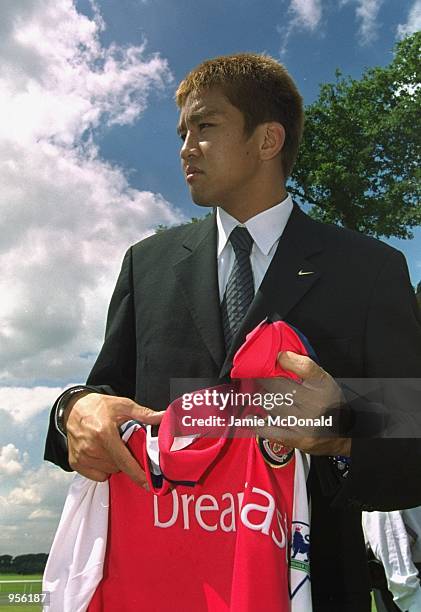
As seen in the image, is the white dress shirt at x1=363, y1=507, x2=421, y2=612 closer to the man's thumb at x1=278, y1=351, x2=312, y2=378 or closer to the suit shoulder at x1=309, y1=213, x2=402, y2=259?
the suit shoulder at x1=309, y1=213, x2=402, y2=259

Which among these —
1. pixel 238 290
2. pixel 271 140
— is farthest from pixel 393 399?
pixel 271 140

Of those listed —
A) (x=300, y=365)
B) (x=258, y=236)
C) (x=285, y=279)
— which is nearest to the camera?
(x=300, y=365)

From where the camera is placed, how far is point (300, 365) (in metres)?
2.25

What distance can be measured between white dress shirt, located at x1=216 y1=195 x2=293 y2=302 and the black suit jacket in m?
0.05

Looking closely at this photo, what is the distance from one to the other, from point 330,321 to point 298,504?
67cm

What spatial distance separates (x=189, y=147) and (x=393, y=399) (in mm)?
1405

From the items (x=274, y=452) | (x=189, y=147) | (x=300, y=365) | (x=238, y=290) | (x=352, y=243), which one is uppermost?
(x=189, y=147)

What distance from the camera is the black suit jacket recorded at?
7.89 feet

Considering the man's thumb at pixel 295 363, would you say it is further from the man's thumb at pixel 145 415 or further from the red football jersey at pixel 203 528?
the man's thumb at pixel 145 415

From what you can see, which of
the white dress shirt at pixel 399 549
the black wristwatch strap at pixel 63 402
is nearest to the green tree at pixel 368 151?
the white dress shirt at pixel 399 549

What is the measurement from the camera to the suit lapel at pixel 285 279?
106 inches

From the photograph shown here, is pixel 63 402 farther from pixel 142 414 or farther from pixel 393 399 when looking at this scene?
pixel 393 399

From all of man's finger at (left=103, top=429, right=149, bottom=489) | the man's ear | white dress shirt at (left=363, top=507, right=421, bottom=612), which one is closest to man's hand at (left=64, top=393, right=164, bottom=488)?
man's finger at (left=103, top=429, right=149, bottom=489)

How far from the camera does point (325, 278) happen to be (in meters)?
2.85
